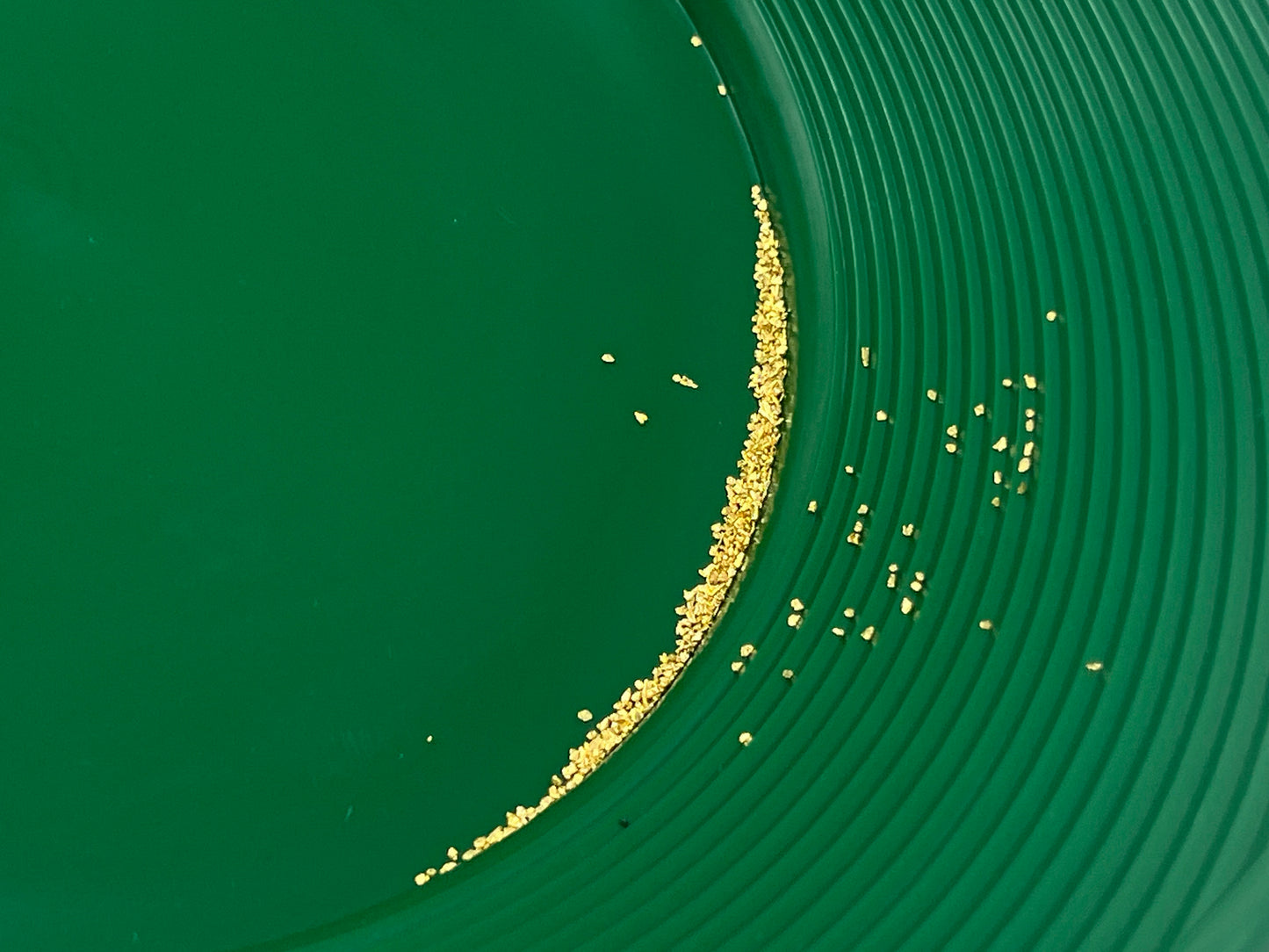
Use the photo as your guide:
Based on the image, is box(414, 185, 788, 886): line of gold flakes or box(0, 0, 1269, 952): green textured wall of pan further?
box(414, 185, 788, 886): line of gold flakes

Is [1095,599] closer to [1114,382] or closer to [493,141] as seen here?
[1114,382]

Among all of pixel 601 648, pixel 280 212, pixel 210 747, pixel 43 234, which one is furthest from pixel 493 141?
pixel 210 747

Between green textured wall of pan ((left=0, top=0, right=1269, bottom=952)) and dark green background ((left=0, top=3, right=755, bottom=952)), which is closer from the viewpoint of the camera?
green textured wall of pan ((left=0, top=0, right=1269, bottom=952))

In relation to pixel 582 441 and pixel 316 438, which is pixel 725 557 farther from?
pixel 316 438

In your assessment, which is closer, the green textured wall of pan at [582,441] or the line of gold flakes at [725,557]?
the green textured wall of pan at [582,441]

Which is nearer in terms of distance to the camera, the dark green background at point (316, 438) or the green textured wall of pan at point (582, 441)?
the green textured wall of pan at point (582, 441)
